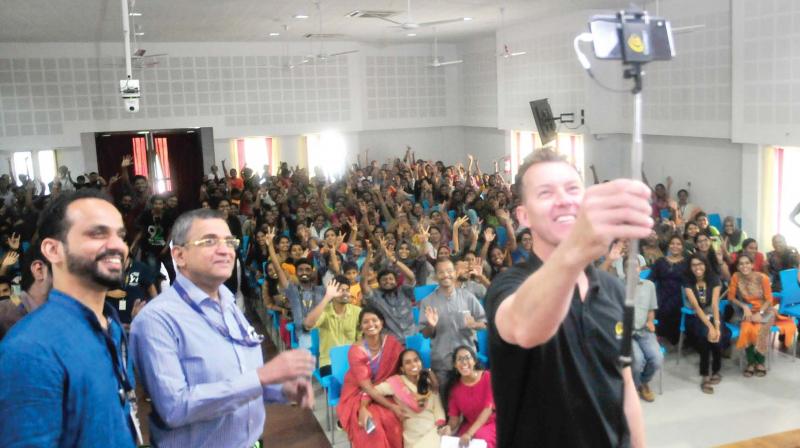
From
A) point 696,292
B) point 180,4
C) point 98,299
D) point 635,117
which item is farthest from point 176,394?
point 180,4

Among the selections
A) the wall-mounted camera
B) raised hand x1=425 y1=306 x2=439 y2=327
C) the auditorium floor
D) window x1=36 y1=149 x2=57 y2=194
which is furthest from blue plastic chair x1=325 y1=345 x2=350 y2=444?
window x1=36 y1=149 x2=57 y2=194

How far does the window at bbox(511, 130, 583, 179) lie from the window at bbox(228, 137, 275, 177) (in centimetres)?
563

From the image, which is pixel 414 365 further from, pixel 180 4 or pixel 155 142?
pixel 155 142

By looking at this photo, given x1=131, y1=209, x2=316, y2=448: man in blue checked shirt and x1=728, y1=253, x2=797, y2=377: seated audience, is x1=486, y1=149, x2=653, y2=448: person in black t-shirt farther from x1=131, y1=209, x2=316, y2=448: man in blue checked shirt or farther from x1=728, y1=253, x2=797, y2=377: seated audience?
x1=728, y1=253, x2=797, y2=377: seated audience

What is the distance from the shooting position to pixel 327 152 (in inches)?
650

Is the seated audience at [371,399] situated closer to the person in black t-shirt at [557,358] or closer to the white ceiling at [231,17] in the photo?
the person in black t-shirt at [557,358]

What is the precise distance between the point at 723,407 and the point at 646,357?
71 cm

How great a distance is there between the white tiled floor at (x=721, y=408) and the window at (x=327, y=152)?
10.8m

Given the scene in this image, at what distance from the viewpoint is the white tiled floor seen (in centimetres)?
495

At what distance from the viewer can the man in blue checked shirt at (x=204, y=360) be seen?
1.81m

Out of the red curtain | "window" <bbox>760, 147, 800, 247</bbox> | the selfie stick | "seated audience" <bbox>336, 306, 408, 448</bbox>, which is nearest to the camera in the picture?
the selfie stick

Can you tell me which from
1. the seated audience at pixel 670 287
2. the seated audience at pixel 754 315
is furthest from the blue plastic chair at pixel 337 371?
the seated audience at pixel 754 315

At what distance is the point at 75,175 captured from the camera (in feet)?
47.2

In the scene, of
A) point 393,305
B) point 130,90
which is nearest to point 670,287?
point 393,305
